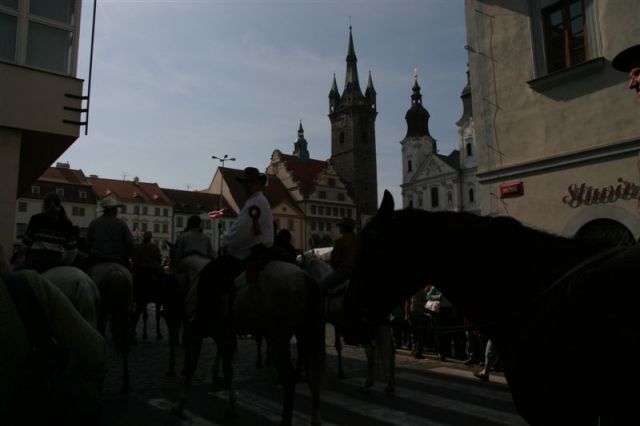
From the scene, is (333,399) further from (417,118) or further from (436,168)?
(417,118)

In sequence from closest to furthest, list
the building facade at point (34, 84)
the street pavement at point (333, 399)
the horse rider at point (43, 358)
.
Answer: the horse rider at point (43, 358), the street pavement at point (333, 399), the building facade at point (34, 84)

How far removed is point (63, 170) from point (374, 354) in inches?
2727

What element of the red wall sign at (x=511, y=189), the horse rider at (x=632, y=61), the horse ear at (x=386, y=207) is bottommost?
the horse ear at (x=386, y=207)

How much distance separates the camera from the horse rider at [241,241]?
610 cm

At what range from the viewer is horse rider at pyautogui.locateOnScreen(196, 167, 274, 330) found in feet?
20.0

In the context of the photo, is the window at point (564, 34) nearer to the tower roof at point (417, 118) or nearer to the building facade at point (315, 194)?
the building facade at point (315, 194)

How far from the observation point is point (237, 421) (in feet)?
19.8

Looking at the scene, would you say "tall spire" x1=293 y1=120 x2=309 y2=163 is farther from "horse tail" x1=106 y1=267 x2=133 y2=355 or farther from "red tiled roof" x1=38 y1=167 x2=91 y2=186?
"horse tail" x1=106 y1=267 x2=133 y2=355

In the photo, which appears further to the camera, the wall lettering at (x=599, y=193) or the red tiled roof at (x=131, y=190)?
the red tiled roof at (x=131, y=190)

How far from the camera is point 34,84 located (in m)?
11.7

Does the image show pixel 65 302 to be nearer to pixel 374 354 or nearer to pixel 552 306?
pixel 552 306

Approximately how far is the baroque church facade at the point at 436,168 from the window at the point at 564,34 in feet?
181

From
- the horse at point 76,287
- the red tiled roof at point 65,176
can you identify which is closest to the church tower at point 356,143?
the red tiled roof at point 65,176

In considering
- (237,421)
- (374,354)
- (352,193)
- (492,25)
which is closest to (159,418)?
(237,421)
